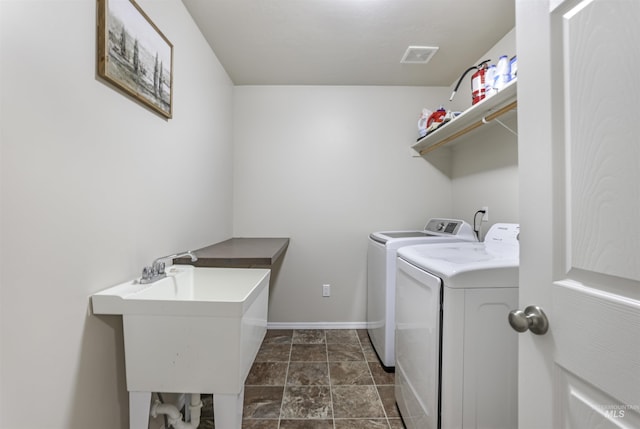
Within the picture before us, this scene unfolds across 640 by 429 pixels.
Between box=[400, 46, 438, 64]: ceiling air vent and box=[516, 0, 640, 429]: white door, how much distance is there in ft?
5.14

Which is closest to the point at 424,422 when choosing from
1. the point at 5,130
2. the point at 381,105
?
the point at 5,130

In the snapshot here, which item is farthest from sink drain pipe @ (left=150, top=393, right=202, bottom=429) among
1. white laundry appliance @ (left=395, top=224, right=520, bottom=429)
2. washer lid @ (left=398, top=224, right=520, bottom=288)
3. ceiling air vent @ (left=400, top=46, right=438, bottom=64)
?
ceiling air vent @ (left=400, top=46, right=438, bottom=64)

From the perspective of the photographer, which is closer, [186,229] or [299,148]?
[186,229]

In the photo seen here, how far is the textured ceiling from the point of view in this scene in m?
1.66

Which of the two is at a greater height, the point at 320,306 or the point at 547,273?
the point at 547,273

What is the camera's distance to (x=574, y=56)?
55cm

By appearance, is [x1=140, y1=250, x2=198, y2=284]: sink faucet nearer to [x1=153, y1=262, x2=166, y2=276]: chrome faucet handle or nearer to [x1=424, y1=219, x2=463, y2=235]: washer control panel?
[x1=153, y1=262, x2=166, y2=276]: chrome faucet handle

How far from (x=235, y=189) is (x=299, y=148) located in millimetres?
748

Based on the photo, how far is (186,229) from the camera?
1.68 meters

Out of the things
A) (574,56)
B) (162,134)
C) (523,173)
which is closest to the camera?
(574,56)

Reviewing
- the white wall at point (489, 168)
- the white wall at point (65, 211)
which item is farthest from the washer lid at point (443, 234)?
the white wall at point (65, 211)

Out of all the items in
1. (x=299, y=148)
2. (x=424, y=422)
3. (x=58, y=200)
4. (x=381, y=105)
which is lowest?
(x=424, y=422)

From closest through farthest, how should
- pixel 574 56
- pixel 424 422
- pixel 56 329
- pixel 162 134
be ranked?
1. pixel 574 56
2. pixel 56 329
3. pixel 424 422
4. pixel 162 134

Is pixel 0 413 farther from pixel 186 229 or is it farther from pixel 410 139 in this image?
pixel 410 139
